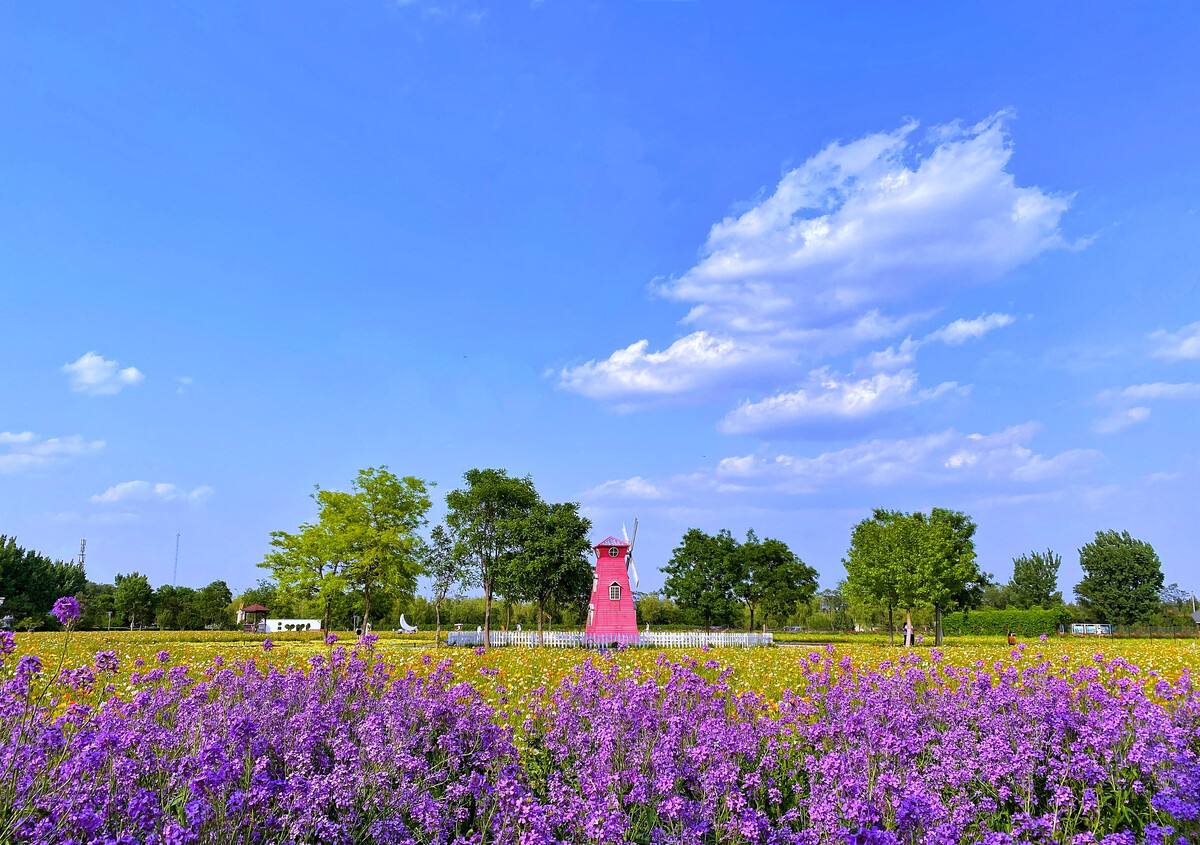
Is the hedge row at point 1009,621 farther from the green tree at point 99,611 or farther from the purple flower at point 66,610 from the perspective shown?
the green tree at point 99,611

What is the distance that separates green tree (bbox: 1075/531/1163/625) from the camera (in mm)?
70125

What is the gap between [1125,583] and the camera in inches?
2805

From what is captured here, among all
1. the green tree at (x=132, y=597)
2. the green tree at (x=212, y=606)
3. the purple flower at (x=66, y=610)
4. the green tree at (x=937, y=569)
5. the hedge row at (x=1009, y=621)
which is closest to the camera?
the purple flower at (x=66, y=610)

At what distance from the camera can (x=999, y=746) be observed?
232 inches

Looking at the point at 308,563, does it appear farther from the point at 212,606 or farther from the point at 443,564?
the point at 212,606

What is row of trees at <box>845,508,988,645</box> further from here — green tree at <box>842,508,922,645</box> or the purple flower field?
the purple flower field

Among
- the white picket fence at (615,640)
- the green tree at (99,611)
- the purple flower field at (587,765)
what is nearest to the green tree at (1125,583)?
the white picket fence at (615,640)

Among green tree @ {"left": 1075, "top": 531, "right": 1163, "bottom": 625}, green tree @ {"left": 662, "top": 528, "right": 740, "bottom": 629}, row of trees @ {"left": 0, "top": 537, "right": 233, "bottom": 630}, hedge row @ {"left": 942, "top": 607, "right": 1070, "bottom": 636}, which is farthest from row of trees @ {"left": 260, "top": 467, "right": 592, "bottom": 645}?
green tree @ {"left": 1075, "top": 531, "right": 1163, "bottom": 625}

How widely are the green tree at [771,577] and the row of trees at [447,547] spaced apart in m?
18.5

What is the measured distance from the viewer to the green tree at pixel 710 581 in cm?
5506

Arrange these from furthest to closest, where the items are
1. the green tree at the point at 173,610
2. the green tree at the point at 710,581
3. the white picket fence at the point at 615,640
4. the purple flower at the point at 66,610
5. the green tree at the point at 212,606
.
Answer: the green tree at the point at 212,606, the green tree at the point at 173,610, the green tree at the point at 710,581, the white picket fence at the point at 615,640, the purple flower at the point at 66,610

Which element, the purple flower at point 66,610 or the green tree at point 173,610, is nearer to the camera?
the purple flower at point 66,610

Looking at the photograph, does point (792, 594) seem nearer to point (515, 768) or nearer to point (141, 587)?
point (515, 768)

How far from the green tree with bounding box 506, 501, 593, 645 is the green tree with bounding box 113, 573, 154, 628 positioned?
161 feet
